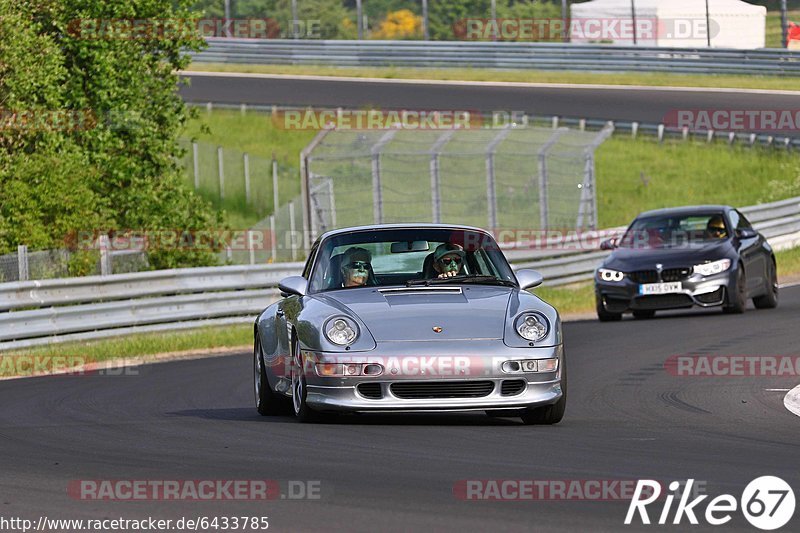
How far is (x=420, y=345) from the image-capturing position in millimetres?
9273

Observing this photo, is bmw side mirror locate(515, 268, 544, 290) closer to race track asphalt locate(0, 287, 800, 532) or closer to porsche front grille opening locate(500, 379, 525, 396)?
race track asphalt locate(0, 287, 800, 532)

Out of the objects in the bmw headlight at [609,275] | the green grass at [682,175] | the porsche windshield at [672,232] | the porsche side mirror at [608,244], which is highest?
the porsche windshield at [672,232]

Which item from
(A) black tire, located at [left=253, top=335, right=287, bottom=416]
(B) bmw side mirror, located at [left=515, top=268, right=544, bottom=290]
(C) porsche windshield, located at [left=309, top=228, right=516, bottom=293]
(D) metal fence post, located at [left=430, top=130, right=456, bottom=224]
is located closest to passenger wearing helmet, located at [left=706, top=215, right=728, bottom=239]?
(D) metal fence post, located at [left=430, top=130, right=456, bottom=224]

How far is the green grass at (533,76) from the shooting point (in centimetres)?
4409

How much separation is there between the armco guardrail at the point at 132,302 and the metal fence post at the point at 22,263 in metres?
0.42

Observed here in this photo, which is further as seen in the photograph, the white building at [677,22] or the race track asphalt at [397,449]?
the white building at [677,22]

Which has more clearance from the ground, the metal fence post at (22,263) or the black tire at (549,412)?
the black tire at (549,412)

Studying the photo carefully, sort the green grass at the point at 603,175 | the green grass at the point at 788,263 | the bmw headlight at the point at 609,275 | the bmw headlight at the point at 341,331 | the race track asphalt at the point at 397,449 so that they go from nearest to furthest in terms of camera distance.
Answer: the race track asphalt at the point at 397,449
the bmw headlight at the point at 341,331
the bmw headlight at the point at 609,275
the green grass at the point at 788,263
the green grass at the point at 603,175

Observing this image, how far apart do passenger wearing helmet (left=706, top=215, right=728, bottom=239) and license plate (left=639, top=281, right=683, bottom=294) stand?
1071 millimetres

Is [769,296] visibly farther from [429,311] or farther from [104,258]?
[429,311]

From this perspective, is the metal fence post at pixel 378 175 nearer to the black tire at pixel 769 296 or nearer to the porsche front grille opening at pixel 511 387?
the black tire at pixel 769 296

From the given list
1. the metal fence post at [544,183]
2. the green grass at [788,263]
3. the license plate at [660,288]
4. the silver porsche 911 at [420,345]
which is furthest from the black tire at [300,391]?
the metal fence post at [544,183]

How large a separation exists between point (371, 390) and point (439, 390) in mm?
403

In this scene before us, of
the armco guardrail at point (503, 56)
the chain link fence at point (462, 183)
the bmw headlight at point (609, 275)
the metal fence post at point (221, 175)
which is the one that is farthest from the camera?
the armco guardrail at point (503, 56)
